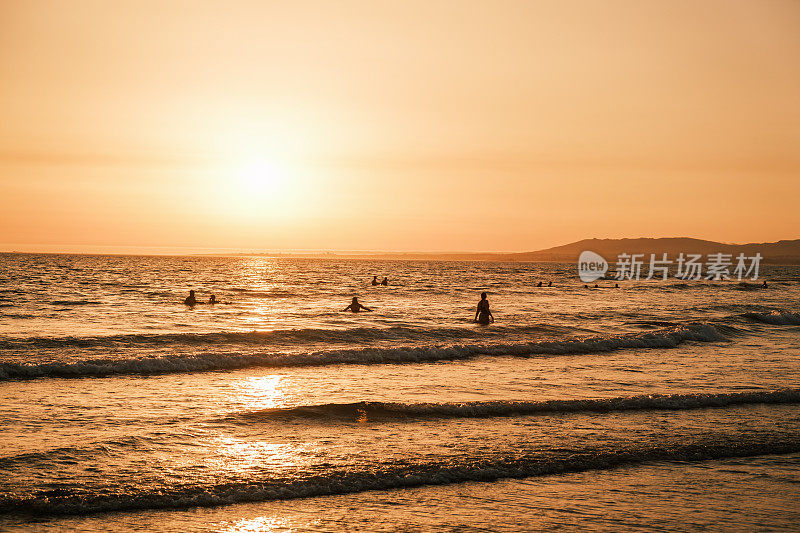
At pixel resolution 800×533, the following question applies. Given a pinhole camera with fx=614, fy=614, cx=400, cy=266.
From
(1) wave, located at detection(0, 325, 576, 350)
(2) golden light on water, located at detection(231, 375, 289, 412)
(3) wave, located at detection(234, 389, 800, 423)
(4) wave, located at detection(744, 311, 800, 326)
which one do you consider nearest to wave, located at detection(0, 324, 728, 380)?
(2) golden light on water, located at detection(231, 375, 289, 412)

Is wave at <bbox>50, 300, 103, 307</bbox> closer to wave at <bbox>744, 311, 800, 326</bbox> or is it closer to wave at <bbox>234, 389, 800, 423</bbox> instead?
wave at <bbox>234, 389, 800, 423</bbox>

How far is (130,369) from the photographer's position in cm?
1780

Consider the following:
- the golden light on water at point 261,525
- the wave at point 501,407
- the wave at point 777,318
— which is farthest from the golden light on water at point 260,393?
the wave at point 777,318

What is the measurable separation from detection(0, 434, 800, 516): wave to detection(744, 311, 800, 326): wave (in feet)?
91.4

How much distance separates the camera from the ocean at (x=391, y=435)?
794cm

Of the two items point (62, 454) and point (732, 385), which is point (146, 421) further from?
point (732, 385)

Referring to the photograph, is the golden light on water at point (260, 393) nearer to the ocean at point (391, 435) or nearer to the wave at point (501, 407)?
the ocean at point (391, 435)

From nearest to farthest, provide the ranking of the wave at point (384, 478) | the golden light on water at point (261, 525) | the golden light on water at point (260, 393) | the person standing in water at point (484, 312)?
the golden light on water at point (261, 525)
the wave at point (384, 478)
the golden light on water at point (260, 393)
the person standing in water at point (484, 312)

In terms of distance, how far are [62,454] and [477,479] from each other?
21.3 feet

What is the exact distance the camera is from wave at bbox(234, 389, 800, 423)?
42.0 ft

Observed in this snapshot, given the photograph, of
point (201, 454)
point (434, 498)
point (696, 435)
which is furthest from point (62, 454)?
point (696, 435)

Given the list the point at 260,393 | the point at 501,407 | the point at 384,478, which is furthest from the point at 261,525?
the point at 260,393

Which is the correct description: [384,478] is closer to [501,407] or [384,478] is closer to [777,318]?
[501,407]

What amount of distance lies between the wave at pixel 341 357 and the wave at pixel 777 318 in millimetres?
A: 10417
